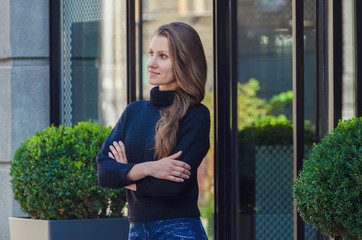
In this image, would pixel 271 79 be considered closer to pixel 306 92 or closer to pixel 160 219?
pixel 306 92

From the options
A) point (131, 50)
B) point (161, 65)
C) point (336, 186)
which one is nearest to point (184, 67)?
point (161, 65)

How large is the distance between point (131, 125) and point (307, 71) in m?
2.26

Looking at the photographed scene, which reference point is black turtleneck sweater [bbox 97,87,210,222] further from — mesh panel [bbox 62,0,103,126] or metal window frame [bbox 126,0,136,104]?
mesh panel [bbox 62,0,103,126]

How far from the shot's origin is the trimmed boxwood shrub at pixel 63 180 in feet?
17.6

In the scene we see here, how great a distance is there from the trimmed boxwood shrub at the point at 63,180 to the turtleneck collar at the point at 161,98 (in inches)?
78.4

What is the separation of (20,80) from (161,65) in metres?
4.24

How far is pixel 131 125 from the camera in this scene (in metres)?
3.58

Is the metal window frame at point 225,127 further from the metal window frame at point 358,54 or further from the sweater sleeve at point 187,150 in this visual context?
the sweater sleeve at point 187,150

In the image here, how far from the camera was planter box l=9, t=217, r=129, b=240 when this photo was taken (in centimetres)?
525

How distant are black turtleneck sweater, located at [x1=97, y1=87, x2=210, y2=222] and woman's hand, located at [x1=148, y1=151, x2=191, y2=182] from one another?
1.1 inches

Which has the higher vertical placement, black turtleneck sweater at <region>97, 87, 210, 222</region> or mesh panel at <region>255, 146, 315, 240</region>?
black turtleneck sweater at <region>97, 87, 210, 222</region>

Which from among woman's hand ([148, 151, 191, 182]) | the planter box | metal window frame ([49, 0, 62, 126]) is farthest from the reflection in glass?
metal window frame ([49, 0, 62, 126])

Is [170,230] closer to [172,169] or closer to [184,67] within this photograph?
[172,169]

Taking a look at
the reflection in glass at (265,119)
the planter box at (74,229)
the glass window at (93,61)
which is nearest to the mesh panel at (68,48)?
the glass window at (93,61)
